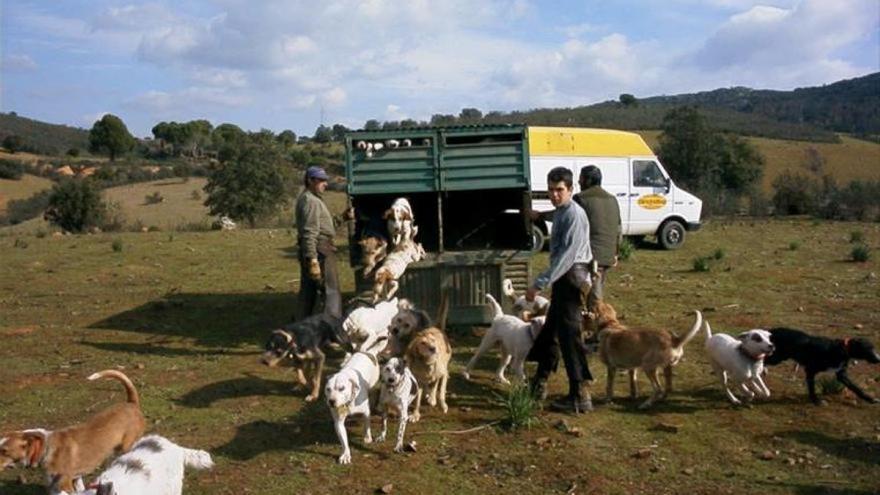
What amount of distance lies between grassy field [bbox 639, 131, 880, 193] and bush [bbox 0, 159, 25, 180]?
41.3 metres

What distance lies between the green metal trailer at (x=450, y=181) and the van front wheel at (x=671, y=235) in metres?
9.69

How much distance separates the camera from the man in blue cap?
9.91 m

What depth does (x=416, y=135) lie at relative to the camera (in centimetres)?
1109

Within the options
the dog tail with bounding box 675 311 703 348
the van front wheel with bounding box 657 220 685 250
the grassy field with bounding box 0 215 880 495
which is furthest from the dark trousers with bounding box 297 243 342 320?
the van front wheel with bounding box 657 220 685 250

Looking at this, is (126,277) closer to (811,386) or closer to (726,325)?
(726,325)

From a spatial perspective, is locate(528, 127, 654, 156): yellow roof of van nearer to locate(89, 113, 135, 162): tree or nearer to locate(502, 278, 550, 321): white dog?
locate(502, 278, 550, 321): white dog

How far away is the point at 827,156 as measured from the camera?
5516 centimetres

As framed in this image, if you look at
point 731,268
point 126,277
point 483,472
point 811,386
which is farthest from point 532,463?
point 126,277

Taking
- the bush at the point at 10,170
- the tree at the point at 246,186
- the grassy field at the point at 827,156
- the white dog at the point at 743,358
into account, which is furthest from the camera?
the bush at the point at 10,170

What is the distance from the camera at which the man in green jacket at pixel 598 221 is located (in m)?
8.65

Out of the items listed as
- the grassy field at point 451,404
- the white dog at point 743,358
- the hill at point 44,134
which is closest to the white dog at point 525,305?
the grassy field at point 451,404

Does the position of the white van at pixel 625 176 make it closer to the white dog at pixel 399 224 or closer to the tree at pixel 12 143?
the white dog at pixel 399 224

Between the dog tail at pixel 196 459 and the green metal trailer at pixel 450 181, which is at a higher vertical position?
the green metal trailer at pixel 450 181

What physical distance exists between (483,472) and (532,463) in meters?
0.44
